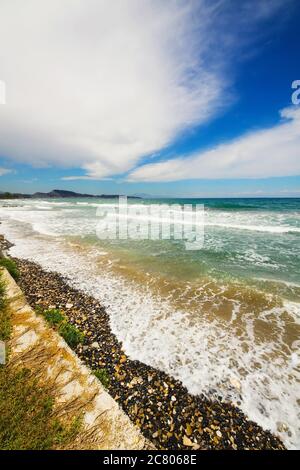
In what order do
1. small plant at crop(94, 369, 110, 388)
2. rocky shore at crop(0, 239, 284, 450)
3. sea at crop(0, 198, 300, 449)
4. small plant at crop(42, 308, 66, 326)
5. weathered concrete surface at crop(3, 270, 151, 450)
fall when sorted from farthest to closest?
small plant at crop(42, 308, 66, 326) < sea at crop(0, 198, 300, 449) < small plant at crop(94, 369, 110, 388) < rocky shore at crop(0, 239, 284, 450) < weathered concrete surface at crop(3, 270, 151, 450)

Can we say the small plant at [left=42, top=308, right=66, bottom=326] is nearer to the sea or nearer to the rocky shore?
the rocky shore

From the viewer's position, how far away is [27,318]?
4801 mm

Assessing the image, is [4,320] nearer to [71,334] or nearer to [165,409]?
[71,334]

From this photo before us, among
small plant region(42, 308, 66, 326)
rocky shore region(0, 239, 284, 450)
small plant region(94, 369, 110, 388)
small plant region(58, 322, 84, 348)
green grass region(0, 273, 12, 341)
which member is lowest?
rocky shore region(0, 239, 284, 450)

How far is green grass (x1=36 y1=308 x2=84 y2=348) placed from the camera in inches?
188

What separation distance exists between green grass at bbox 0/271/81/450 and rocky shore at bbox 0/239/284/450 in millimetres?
1156

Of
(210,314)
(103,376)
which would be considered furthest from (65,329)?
(210,314)

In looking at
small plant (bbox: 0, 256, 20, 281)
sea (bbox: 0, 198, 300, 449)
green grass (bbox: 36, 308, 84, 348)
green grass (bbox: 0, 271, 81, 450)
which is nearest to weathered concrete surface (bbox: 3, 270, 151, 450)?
green grass (bbox: 0, 271, 81, 450)

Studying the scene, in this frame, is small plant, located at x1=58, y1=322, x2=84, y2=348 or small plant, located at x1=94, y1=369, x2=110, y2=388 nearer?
small plant, located at x1=94, y1=369, x2=110, y2=388

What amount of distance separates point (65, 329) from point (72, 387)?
6.08ft

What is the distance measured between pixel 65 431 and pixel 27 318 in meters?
2.84

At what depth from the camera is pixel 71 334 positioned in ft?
16.0

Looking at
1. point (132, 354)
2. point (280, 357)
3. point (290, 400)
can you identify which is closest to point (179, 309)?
point (132, 354)

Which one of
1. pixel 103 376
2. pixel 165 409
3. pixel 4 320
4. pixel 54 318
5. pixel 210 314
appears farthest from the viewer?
pixel 210 314
